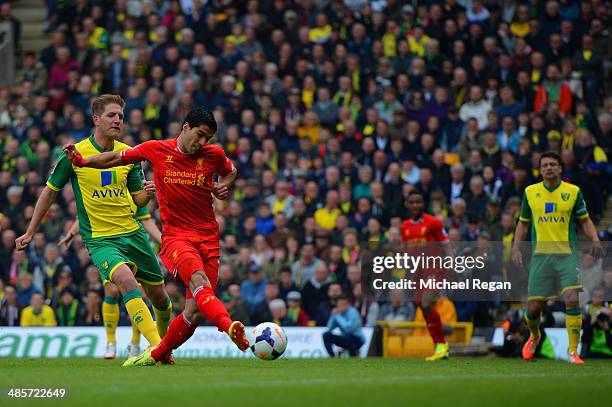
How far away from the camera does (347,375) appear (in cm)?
1063

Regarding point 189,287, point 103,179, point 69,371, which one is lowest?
point 69,371

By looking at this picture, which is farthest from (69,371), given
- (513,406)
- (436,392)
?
(513,406)

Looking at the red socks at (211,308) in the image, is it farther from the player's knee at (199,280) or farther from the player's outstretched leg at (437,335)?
the player's outstretched leg at (437,335)

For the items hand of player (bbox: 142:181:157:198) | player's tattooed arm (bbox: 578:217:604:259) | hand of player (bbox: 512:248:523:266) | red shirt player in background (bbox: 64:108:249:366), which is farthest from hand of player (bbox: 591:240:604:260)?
hand of player (bbox: 142:181:157:198)

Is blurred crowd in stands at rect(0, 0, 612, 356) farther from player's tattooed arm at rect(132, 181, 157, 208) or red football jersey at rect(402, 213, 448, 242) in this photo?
player's tattooed arm at rect(132, 181, 157, 208)

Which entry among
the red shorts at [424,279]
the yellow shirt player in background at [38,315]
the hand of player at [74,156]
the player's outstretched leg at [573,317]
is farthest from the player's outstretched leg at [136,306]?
the yellow shirt player in background at [38,315]

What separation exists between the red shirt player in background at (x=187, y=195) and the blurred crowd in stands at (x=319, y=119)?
6.60m

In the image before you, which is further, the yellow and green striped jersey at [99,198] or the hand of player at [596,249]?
the hand of player at [596,249]

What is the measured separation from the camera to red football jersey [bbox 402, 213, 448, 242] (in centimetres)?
1559

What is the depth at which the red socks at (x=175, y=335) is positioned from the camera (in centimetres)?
1118

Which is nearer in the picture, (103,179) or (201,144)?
(201,144)

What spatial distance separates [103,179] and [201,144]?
1.86m

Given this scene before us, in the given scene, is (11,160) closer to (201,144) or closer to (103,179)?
(103,179)

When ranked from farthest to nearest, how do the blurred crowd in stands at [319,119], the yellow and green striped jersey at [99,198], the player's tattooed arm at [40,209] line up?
the blurred crowd in stands at [319,119]
the yellow and green striped jersey at [99,198]
the player's tattooed arm at [40,209]
